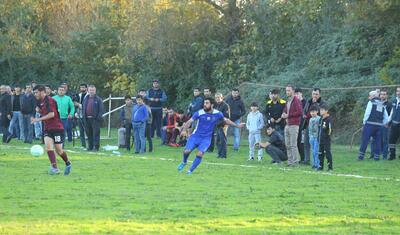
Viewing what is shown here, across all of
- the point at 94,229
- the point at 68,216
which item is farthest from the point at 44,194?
the point at 94,229

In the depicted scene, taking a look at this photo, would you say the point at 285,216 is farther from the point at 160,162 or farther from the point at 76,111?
the point at 76,111

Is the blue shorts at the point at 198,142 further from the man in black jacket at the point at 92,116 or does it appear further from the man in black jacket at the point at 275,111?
the man in black jacket at the point at 92,116

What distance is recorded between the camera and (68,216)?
1227 cm

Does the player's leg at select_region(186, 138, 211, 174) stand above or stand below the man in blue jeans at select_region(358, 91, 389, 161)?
below

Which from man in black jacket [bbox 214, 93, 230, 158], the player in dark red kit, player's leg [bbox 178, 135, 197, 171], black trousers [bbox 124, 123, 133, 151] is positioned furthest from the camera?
black trousers [bbox 124, 123, 133, 151]

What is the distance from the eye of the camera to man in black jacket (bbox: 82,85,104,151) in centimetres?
2766

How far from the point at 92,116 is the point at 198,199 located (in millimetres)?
13701

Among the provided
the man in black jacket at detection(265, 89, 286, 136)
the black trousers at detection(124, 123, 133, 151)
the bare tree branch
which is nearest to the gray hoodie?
the man in black jacket at detection(265, 89, 286, 136)

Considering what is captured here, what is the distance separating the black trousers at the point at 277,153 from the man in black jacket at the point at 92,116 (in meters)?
6.75

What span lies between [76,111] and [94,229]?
20126mm

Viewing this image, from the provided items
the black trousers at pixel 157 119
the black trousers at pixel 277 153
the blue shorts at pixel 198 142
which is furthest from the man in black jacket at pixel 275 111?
the black trousers at pixel 157 119

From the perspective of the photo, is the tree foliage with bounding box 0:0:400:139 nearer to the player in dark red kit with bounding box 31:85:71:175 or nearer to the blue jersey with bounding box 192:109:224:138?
the blue jersey with bounding box 192:109:224:138

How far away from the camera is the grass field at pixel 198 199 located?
11539 millimetres

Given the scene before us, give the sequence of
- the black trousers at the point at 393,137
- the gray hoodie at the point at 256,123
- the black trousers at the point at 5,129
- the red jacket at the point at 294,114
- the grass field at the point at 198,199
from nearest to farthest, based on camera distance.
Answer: the grass field at the point at 198,199
the red jacket at the point at 294,114
the black trousers at the point at 393,137
the gray hoodie at the point at 256,123
the black trousers at the point at 5,129
